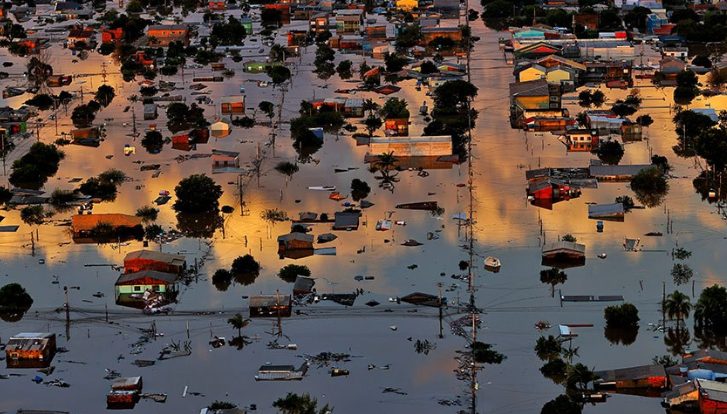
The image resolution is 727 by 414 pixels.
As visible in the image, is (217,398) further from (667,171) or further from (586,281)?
(667,171)

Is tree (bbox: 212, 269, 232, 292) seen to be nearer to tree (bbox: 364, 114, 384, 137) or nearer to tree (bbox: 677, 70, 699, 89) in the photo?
tree (bbox: 364, 114, 384, 137)

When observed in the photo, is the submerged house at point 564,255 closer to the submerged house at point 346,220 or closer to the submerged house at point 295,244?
the submerged house at point 346,220

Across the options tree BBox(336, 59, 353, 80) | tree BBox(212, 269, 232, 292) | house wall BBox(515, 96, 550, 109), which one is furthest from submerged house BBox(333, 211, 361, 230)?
tree BBox(336, 59, 353, 80)

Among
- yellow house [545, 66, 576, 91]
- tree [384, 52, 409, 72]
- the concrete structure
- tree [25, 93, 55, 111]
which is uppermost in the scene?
tree [384, 52, 409, 72]

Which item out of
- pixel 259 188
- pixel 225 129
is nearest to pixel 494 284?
pixel 259 188

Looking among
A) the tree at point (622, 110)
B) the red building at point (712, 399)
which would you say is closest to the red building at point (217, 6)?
the tree at point (622, 110)

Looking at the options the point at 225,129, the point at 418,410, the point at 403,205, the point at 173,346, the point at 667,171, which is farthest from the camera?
the point at 225,129
